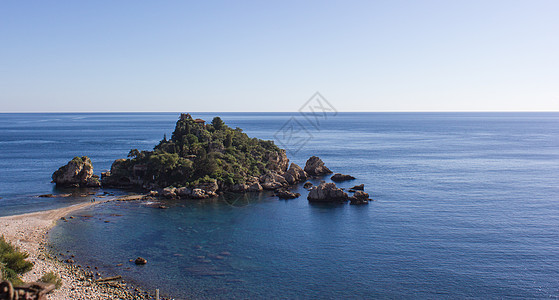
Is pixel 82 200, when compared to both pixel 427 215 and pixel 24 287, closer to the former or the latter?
pixel 24 287

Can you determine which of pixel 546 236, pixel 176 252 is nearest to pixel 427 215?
pixel 546 236

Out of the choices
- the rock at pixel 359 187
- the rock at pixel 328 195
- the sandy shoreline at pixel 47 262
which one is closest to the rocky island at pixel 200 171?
the rock at pixel 328 195

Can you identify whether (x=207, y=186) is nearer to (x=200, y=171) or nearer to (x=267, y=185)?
(x=200, y=171)

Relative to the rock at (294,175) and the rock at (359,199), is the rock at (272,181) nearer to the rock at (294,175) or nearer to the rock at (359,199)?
the rock at (294,175)

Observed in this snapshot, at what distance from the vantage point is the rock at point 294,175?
95.9 metres

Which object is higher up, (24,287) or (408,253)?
(24,287)

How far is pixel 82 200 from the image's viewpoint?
7738 centimetres

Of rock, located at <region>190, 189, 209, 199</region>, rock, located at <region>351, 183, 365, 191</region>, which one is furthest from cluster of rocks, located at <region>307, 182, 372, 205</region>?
rock, located at <region>190, 189, 209, 199</region>

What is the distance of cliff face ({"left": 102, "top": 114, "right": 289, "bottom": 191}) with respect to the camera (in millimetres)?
84938

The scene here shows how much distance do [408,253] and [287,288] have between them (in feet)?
58.4

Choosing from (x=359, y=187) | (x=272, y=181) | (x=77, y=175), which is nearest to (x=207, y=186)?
(x=272, y=181)

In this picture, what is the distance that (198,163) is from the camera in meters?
85.8

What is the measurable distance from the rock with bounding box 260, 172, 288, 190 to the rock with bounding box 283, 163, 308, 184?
209cm

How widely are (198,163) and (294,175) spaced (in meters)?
23.9
